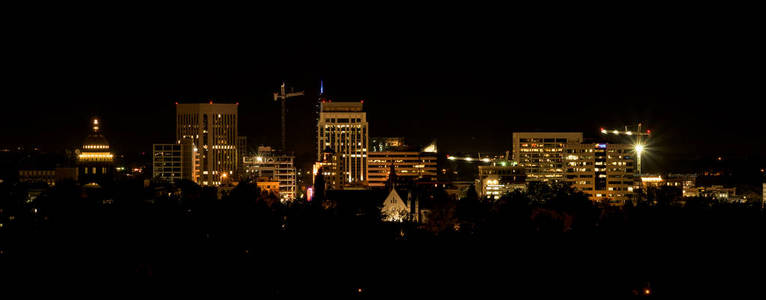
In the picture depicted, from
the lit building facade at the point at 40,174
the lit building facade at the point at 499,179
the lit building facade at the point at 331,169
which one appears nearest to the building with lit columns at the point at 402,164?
the lit building facade at the point at 331,169

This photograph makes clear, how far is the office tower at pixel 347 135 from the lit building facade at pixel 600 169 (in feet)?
118

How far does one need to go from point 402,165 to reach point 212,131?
44.4 meters

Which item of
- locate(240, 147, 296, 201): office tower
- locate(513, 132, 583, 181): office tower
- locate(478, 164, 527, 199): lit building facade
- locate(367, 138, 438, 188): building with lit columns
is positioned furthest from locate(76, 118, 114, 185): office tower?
locate(513, 132, 583, 181): office tower

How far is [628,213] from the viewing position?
48094 mm

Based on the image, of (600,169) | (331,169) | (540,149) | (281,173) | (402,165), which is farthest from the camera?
(540,149)

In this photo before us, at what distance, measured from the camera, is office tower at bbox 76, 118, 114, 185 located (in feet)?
388

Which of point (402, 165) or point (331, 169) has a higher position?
point (402, 165)

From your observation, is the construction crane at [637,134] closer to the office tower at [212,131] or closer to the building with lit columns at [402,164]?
the building with lit columns at [402,164]

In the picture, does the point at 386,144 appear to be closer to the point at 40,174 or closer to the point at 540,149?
the point at 540,149

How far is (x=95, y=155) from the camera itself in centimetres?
12062

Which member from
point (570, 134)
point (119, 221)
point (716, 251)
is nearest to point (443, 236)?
point (716, 251)

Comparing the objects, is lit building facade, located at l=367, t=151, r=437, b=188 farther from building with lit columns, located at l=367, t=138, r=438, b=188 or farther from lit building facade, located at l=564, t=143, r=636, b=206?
lit building facade, located at l=564, t=143, r=636, b=206

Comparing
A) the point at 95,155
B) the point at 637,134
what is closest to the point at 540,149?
the point at 637,134

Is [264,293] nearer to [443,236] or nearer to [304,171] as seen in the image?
[443,236]
